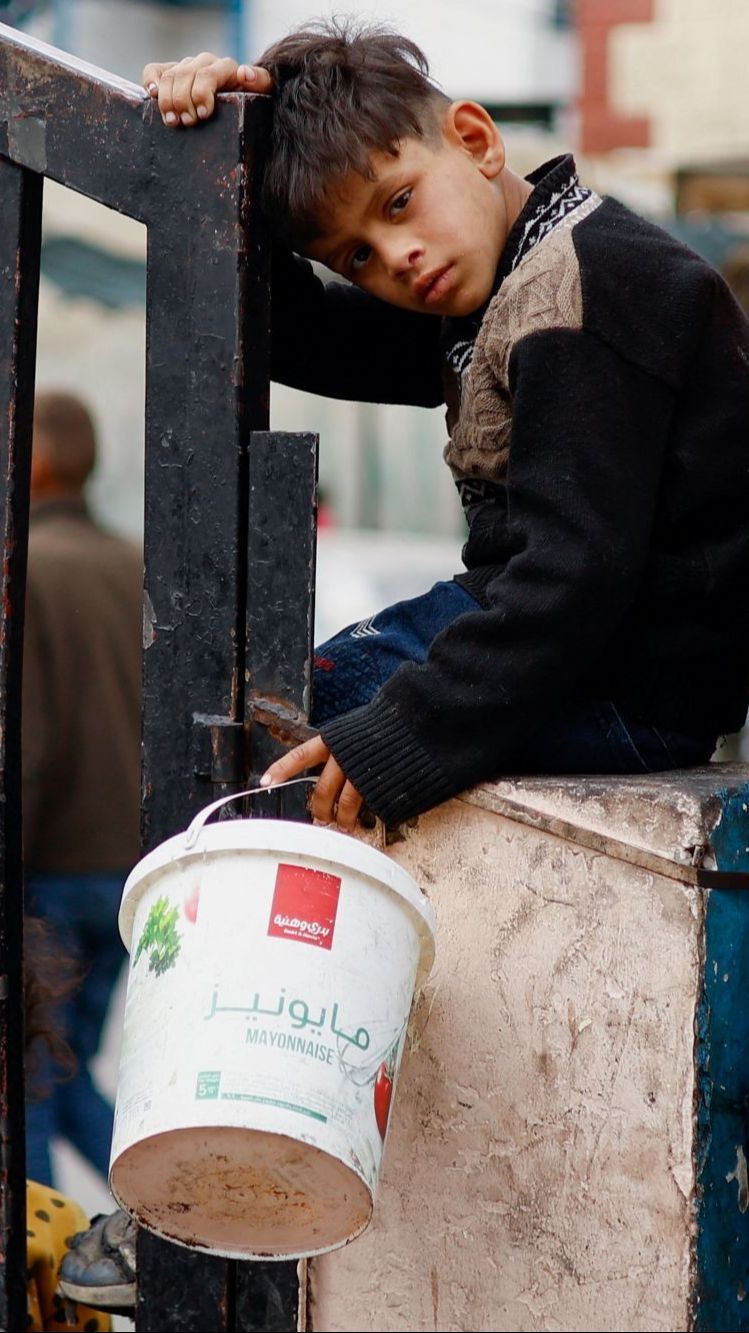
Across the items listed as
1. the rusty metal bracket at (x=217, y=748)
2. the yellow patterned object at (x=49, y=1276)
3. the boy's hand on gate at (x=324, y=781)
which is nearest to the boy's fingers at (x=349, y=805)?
the boy's hand on gate at (x=324, y=781)

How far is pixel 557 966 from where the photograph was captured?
1752 mm

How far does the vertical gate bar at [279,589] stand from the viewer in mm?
1817

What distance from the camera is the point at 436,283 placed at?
198 centimetres

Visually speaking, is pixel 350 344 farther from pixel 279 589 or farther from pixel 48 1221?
pixel 48 1221

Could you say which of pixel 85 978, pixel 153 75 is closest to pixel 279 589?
pixel 153 75

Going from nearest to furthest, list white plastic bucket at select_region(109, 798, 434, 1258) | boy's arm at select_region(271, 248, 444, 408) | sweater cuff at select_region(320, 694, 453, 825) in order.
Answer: white plastic bucket at select_region(109, 798, 434, 1258), sweater cuff at select_region(320, 694, 453, 825), boy's arm at select_region(271, 248, 444, 408)

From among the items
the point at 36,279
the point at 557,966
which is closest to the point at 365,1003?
the point at 557,966

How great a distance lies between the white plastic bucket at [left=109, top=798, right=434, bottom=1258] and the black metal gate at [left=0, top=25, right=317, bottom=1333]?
24 centimetres

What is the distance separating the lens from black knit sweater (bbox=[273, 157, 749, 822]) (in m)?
1.75

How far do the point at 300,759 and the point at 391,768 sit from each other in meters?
0.10

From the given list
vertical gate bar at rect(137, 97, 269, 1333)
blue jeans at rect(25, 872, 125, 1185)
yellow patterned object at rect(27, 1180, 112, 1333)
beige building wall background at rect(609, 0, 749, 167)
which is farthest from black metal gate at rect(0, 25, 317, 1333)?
beige building wall background at rect(609, 0, 749, 167)

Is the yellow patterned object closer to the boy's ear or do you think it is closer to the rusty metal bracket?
the rusty metal bracket

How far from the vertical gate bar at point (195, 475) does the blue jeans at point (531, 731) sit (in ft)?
0.52

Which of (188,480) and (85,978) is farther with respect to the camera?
(85,978)
